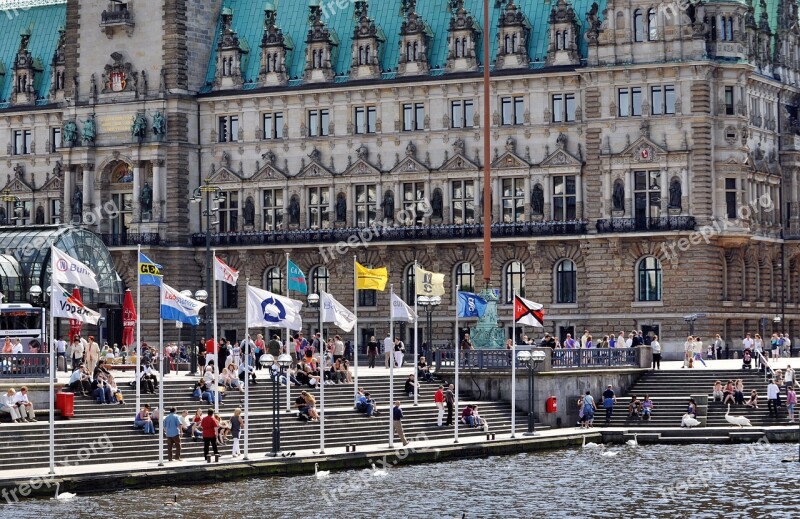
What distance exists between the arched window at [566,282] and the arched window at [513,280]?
226 centimetres

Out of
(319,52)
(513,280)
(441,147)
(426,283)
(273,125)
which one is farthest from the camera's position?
(273,125)

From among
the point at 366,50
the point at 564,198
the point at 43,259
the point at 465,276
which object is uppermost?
the point at 366,50

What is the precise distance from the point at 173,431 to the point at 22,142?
237ft

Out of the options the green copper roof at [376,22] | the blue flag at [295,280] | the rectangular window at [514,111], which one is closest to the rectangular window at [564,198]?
the rectangular window at [514,111]

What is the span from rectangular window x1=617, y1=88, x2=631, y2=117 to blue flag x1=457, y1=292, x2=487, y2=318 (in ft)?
105

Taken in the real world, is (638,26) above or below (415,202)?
above

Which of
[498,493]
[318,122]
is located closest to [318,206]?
[318,122]

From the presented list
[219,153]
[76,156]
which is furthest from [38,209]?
[219,153]

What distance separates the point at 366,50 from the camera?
122938mm

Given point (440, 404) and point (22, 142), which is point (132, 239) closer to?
point (22, 142)

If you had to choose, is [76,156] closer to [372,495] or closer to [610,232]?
[610,232]

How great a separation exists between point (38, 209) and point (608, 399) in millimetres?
58047

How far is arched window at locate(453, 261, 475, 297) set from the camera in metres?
119

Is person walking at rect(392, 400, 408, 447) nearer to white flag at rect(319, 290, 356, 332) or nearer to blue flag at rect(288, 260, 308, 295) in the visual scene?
white flag at rect(319, 290, 356, 332)
